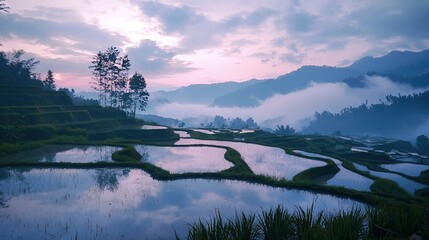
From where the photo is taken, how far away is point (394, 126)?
155m

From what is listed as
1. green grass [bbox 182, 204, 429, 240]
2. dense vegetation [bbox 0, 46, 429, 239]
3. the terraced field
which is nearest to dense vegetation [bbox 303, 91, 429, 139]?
dense vegetation [bbox 0, 46, 429, 239]

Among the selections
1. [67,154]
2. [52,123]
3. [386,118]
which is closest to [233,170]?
[67,154]

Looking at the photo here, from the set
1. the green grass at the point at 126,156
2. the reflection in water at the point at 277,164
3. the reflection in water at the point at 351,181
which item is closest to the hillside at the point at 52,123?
the green grass at the point at 126,156

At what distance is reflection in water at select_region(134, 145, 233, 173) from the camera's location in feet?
65.4

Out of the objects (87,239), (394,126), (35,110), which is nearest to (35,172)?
(87,239)

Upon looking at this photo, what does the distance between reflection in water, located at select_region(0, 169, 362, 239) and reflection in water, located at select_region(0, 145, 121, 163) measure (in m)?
3.21

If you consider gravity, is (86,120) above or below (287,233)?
above

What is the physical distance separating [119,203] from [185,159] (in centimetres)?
1154

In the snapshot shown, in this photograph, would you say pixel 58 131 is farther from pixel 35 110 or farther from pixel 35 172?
pixel 35 172

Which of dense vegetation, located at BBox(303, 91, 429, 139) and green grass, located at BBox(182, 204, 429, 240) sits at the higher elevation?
dense vegetation, located at BBox(303, 91, 429, 139)

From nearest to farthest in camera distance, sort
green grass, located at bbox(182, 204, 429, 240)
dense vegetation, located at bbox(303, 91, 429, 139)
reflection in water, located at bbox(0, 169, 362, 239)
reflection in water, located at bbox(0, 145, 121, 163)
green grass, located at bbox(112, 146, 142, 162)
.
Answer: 1. green grass, located at bbox(182, 204, 429, 240)
2. reflection in water, located at bbox(0, 169, 362, 239)
3. reflection in water, located at bbox(0, 145, 121, 163)
4. green grass, located at bbox(112, 146, 142, 162)
5. dense vegetation, located at bbox(303, 91, 429, 139)

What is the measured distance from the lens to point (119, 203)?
1184 centimetres

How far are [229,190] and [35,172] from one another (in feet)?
37.9

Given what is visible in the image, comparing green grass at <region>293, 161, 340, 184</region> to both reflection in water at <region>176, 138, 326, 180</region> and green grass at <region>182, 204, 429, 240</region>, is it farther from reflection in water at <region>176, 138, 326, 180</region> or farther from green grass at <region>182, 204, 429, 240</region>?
green grass at <region>182, 204, 429, 240</region>
